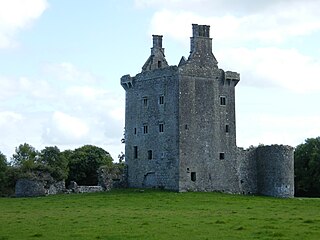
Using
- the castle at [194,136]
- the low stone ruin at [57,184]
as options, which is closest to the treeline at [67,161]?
the low stone ruin at [57,184]

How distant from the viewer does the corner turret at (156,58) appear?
6869 centimetres

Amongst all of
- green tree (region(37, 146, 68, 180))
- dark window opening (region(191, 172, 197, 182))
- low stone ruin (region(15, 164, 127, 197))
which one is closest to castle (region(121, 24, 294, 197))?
dark window opening (region(191, 172, 197, 182))

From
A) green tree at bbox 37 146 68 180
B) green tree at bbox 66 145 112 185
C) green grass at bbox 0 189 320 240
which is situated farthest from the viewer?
green tree at bbox 66 145 112 185

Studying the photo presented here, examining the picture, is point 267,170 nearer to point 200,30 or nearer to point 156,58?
point 200,30

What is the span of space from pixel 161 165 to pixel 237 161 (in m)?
7.81

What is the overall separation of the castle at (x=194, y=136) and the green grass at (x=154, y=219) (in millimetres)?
8596

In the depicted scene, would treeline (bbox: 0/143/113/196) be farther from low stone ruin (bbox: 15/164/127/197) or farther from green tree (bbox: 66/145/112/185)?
low stone ruin (bbox: 15/164/127/197)

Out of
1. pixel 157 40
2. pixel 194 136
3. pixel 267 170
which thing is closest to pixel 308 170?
pixel 267 170

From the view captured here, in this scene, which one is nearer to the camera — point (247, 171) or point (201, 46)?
point (201, 46)

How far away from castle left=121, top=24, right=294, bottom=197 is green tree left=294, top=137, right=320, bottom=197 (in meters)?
18.8

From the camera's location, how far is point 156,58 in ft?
227

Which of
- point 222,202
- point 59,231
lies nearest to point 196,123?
point 222,202

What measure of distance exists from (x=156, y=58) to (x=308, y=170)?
2782cm

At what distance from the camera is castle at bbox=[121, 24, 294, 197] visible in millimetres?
62219
